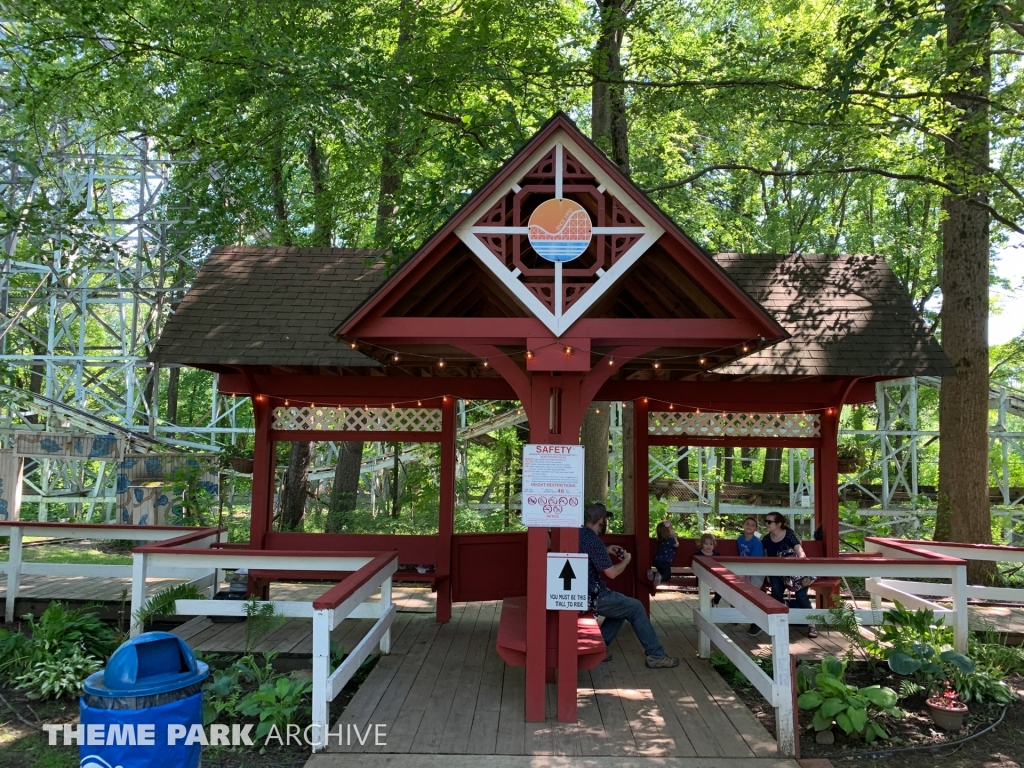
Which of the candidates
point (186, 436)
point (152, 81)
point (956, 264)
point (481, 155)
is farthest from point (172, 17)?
point (186, 436)

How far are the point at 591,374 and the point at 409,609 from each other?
507 centimetres

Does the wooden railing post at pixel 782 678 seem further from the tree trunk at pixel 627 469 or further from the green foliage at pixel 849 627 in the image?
the tree trunk at pixel 627 469

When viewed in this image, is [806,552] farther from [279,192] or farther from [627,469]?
[279,192]

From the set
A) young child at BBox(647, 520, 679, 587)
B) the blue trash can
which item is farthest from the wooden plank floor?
the blue trash can

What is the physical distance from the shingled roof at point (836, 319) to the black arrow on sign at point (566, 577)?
3803 mm

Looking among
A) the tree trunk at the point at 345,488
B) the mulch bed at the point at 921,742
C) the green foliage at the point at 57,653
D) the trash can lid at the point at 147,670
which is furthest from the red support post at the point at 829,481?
the tree trunk at the point at 345,488

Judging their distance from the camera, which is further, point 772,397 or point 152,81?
point 152,81

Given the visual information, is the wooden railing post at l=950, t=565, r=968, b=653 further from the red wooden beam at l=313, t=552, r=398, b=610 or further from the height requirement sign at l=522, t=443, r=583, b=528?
the red wooden beam at l=313, t=552, r=398, b=610

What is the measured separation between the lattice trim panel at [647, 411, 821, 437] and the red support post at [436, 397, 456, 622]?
2.40 meters

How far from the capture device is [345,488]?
15.5m

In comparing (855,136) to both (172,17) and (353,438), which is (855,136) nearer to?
(353,438)

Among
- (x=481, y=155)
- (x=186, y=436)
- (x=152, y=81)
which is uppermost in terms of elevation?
(x=152, y=81)

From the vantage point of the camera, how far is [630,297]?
756 centimetres

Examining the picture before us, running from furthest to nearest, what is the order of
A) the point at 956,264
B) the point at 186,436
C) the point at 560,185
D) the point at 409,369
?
the point at 186,436 < the point at 956,264 < the point at 409,369 < the point at 560,185
